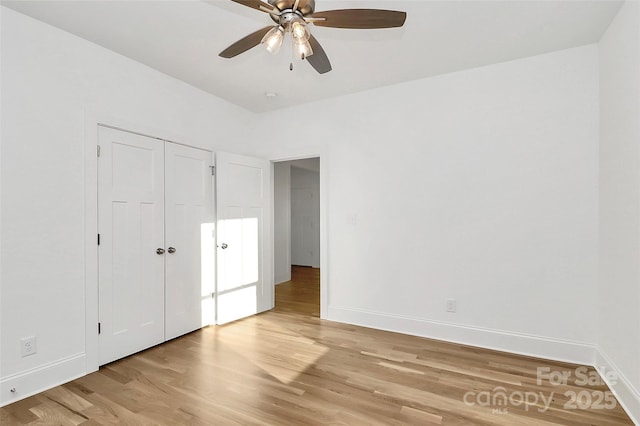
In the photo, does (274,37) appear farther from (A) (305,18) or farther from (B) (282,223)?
(B) (282,223)

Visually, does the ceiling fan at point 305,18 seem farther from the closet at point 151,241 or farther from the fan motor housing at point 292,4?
the closet at point 151,241

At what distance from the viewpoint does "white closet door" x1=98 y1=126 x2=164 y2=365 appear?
2693mm

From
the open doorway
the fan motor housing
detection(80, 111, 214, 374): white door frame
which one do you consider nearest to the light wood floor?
detection(80, 111, 214, 374): white door frame

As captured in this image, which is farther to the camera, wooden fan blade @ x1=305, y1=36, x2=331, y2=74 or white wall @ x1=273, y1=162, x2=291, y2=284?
white wall @ x1=273, y1=162, x2=291, y2=284

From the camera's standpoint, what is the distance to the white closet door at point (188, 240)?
323 cm

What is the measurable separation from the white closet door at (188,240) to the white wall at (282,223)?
8.00 feet

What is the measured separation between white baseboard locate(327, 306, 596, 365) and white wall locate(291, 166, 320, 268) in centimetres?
430

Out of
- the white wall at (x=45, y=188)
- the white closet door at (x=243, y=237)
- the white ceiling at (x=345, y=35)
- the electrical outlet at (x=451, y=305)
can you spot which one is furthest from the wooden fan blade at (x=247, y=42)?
the electrical outlet at (x=451, y=305)

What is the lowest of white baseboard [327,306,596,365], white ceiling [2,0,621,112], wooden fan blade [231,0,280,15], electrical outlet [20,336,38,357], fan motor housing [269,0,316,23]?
white baseboard [327,306,596,365]

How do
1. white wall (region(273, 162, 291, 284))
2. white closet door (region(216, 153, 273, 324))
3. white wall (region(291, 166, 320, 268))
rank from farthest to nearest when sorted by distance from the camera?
white wall (region(291, 166, 320, 268)) < white wall (region(273, 162, 291, 284)) < white closet door (region(216, 153, 273, 324))

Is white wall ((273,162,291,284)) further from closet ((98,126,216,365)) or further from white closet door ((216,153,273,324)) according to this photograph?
closet ((98,126,216,365))

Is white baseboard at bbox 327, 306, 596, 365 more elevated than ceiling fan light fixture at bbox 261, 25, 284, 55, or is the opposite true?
ceiling fan light fixture at bbox 261, 25, 284, 55

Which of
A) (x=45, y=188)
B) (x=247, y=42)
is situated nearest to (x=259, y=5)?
(x=247, y=42)

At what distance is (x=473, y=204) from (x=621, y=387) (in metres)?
1.67
